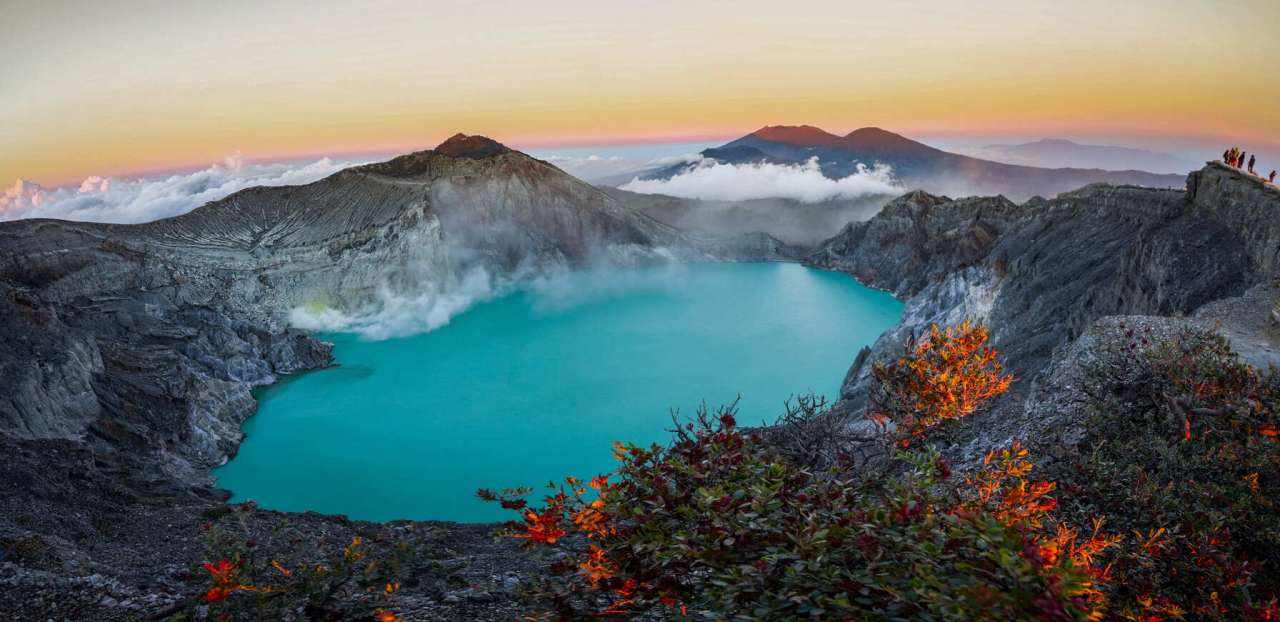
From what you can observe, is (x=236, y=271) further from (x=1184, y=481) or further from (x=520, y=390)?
(x=1184, y=481)

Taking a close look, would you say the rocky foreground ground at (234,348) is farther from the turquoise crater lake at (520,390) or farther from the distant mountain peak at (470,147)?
the distant mountain peak at (470,147)

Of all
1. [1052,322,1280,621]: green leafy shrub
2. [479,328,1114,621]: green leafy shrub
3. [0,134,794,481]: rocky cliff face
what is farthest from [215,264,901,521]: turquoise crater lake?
[479,328,1114,621]: green leafy shrub

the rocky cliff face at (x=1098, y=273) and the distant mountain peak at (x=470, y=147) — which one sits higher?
the distant mountain peak at (x=470, y=147)

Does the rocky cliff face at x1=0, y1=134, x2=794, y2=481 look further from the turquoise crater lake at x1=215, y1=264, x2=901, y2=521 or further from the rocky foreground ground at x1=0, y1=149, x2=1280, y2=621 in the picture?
the turquoise crater lake at x1=215, y1=264, x2=901, y2=521

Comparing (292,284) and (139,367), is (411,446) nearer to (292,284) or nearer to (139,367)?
(139,367)

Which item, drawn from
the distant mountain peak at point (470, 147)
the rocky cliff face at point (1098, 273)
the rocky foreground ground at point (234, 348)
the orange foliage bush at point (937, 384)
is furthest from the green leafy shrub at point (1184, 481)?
the distant mountain peak at point (470, 147)

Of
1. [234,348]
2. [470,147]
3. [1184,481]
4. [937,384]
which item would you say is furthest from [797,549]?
[470,147]
